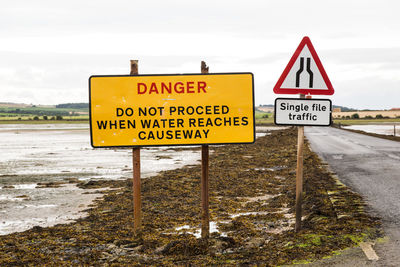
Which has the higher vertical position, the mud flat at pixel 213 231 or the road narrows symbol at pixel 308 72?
the road narrows symbol at pixel 308 72

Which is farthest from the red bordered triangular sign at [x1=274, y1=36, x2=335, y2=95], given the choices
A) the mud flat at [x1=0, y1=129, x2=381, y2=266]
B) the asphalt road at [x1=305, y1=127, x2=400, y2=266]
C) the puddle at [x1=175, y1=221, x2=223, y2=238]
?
the puddle at [x1=175, y1=221, x2=223, y2=238]

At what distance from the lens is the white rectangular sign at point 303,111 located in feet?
21.1

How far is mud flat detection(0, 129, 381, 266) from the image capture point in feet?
18.8

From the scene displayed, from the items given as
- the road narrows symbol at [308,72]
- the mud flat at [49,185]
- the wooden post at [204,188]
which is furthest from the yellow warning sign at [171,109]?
the mud flat at [49,185]

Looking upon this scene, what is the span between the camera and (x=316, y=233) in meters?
6.34

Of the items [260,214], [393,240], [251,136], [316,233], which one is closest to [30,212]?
[260,214]

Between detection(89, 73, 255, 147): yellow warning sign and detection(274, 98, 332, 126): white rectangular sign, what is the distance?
0.46 m

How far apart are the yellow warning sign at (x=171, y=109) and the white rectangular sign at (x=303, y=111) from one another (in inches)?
17.9

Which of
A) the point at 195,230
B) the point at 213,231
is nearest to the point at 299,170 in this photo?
the point at 213,231

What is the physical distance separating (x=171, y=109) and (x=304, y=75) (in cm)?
205

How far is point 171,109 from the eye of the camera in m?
6.68

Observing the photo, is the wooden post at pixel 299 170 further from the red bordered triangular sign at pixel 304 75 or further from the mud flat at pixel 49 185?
the mud flat at pixel 49 185

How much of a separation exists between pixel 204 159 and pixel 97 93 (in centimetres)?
191

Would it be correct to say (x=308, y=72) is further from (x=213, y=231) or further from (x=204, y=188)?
(x=213, y=231)
